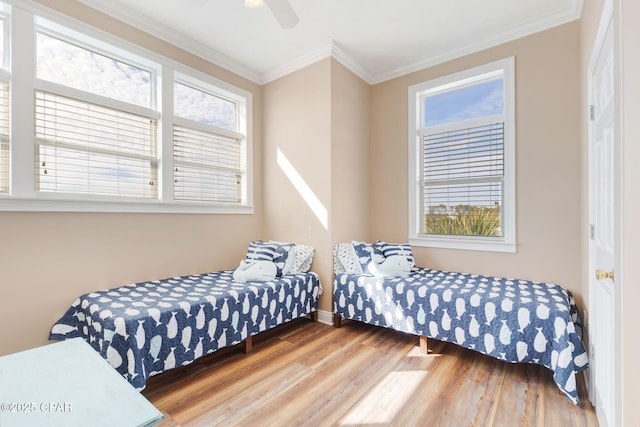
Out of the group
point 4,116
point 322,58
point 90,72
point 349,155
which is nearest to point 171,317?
point 4,116

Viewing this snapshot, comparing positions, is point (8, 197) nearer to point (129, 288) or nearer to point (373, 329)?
point (129, 288)

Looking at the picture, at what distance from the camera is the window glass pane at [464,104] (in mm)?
3041

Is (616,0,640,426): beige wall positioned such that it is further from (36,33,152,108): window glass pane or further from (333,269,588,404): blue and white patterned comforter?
(36,33,152,108): window glass pane

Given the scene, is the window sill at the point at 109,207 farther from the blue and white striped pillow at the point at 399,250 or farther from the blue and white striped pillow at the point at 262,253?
the blue and white striped pillow at the point at 399,250

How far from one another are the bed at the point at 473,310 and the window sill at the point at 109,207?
1422 millimetres

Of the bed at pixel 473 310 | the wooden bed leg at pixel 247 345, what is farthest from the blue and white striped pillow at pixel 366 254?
the wooden bed leg at pixel 247 345

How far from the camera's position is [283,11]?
5.75 ft

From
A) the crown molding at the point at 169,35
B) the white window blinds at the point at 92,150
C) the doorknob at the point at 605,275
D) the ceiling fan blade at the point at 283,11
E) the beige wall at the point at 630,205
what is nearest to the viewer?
the beige wall at the point at 630,205

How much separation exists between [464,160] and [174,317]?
3066 mm

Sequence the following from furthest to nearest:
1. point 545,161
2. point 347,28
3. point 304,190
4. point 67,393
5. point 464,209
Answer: point 304,190 → point 464,209 → point 347,28 → point 545,161 → point 67,393

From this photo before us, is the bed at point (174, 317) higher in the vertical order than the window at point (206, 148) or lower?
lower

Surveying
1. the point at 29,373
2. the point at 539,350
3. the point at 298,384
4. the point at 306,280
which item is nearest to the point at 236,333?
the point at 298,384

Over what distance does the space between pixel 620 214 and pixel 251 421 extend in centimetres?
200

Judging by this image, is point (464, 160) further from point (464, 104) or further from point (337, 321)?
point (337, 321)
